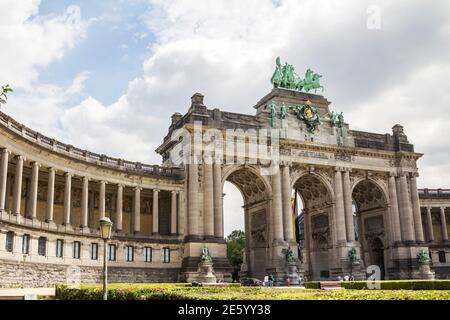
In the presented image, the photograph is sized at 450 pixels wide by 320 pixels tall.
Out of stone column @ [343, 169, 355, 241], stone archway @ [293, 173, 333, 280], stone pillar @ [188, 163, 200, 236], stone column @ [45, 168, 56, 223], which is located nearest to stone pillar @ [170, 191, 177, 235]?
stone pillar @ [188, 163, 200, 236]

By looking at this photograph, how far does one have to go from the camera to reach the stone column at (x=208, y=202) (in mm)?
64000

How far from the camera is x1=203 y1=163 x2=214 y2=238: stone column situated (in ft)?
210

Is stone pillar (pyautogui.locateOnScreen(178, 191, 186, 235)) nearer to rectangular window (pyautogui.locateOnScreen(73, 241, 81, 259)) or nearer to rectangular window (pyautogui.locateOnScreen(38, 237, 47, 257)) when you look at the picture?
rectangular window (pyautogui.locateOnScreen(73, 241, 81, 259))

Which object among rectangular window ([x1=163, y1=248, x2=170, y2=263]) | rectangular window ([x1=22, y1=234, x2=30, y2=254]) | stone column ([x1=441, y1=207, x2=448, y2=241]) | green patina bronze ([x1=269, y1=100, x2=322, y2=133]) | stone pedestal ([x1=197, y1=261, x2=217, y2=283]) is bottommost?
stone pedestal ([x1=197, y1=261, x2=217, y2=283])

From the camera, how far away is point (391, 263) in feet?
253

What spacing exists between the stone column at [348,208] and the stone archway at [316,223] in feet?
7.65

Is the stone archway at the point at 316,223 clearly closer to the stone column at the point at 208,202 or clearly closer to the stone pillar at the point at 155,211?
the stone column at the point at 208,202

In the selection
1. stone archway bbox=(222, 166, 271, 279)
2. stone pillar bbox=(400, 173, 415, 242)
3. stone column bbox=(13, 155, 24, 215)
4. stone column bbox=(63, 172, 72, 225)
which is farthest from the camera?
stone pillar bbox=(400, 173, 415, 242)

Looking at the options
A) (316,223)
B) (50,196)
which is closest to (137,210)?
(50,196)

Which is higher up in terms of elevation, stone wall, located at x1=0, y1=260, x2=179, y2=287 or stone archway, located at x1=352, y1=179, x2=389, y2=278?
stone archway, located at x1=352, y1=179, x2=389, y2=278

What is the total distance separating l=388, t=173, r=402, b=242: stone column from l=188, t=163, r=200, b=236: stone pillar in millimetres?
33348

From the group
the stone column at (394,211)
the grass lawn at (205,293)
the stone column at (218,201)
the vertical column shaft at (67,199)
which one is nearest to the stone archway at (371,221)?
the stone column at (394,211)

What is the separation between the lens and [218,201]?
6538cm
